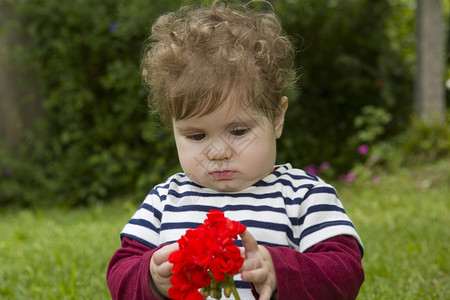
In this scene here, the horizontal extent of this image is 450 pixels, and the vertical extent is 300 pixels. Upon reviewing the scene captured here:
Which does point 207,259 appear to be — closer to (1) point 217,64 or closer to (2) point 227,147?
(2) point 227,147

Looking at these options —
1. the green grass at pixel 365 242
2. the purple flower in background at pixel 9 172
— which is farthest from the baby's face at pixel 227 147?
the purple flower in background at pixel 9 172

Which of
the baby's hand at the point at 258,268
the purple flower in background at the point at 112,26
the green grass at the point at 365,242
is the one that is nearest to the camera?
the baby's hand at the point at 258,268

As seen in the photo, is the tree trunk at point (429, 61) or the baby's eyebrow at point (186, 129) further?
the tree trunk at point (429, 61)

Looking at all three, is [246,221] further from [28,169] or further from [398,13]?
[398,13]

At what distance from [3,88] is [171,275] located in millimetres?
6310

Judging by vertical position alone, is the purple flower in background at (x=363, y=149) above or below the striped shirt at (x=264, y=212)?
below

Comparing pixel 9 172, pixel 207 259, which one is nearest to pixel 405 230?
pixel 207 259

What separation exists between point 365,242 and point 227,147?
244cm

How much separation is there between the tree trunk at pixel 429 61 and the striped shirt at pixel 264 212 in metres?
5.56

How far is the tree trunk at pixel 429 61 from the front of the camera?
7082mm

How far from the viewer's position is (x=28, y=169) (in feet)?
23.4

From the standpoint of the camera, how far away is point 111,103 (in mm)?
7102

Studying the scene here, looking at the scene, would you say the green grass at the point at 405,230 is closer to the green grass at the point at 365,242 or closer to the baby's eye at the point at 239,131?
the green grass at the point at 365,242

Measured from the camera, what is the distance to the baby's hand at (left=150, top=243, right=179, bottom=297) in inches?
63.4
